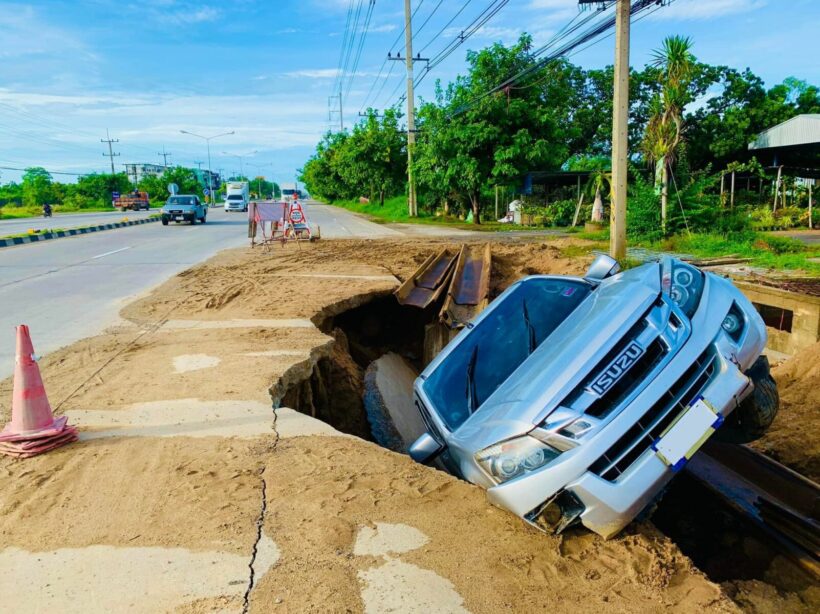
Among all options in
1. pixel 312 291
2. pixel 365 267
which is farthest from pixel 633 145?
pixel 312 291

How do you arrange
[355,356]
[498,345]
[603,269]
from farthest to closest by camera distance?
1. [355,356]
2. [603,269]
3. [498,345]

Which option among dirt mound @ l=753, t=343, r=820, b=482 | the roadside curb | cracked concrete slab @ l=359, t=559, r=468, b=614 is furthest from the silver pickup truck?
the roadside curb

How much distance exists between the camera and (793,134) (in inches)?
969

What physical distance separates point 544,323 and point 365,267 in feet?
28.5

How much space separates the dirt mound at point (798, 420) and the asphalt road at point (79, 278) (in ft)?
24.0

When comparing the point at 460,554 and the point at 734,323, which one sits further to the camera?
the point at 734,323

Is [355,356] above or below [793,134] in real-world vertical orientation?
below

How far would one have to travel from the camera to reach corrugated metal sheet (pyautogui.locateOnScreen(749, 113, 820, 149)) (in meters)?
23.5

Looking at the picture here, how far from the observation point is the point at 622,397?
9.62 ft

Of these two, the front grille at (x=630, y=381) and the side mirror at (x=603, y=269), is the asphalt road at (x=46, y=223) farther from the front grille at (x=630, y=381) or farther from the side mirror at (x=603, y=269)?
the front grille at (x=630, y=381)

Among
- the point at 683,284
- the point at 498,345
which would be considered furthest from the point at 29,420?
the point at 683,284

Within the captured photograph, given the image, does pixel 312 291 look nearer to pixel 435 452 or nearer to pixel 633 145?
pixel 435 452

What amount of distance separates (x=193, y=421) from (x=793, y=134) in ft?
89.8

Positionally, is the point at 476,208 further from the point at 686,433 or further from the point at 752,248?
the point at 686,433
